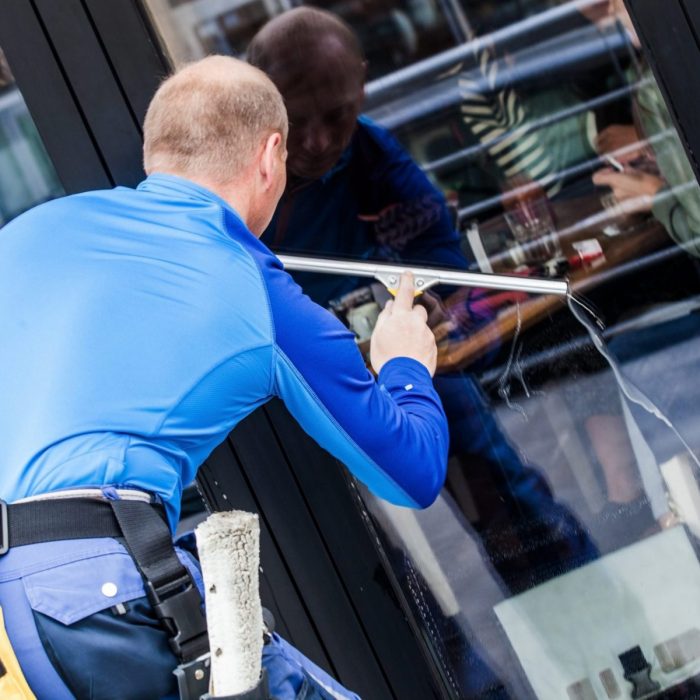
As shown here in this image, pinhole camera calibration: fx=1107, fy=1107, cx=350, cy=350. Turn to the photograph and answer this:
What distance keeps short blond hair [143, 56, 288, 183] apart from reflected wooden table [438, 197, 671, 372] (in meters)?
0.67

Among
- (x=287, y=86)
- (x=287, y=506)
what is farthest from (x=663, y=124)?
(x=287, y=506)

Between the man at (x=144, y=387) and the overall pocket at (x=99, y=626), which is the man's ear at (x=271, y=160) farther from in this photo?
the overall pocket at (x=99, y=626)

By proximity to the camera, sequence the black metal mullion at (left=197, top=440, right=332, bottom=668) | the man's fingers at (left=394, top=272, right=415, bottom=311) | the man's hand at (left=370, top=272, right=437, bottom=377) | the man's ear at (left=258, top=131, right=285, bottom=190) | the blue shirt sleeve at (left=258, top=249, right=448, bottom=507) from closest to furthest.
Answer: the blue shirt sleeve at (left=258, top=249, right=448, bottom=507), the man's ear at (left=258, top=131, right=285, bottom=190), the man's hand at (left=370, top=272, right=437, bottom=377), the man's fingers at (left=394, top=272, right=415, bottom=311), the black metal mullion at (left=197, top=440, right=332, bottom=668)

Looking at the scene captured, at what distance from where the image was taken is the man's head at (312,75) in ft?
6.77

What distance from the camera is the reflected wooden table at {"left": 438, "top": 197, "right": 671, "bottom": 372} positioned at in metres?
2.16

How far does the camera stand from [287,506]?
213 centimetres

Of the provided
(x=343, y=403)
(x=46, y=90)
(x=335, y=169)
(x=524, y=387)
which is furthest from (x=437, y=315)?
(x=46, y=90)

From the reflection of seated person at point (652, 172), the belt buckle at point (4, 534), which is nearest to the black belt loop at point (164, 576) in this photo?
the belt buckle at point (4, 534)

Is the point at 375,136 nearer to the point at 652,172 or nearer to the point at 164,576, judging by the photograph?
the point at 652,172

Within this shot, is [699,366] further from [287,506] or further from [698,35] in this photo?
[287,506]

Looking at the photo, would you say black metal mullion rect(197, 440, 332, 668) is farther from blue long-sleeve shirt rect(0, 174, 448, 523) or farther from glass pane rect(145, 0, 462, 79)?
glass pane rect(145, 0, 462, 79)

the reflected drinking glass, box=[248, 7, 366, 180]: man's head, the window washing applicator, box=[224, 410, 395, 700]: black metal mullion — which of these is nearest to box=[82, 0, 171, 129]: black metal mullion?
box=[248, 7, 366, 180]: man's head

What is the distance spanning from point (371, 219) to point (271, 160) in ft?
2.02

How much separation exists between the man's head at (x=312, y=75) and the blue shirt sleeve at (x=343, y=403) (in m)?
0.66
